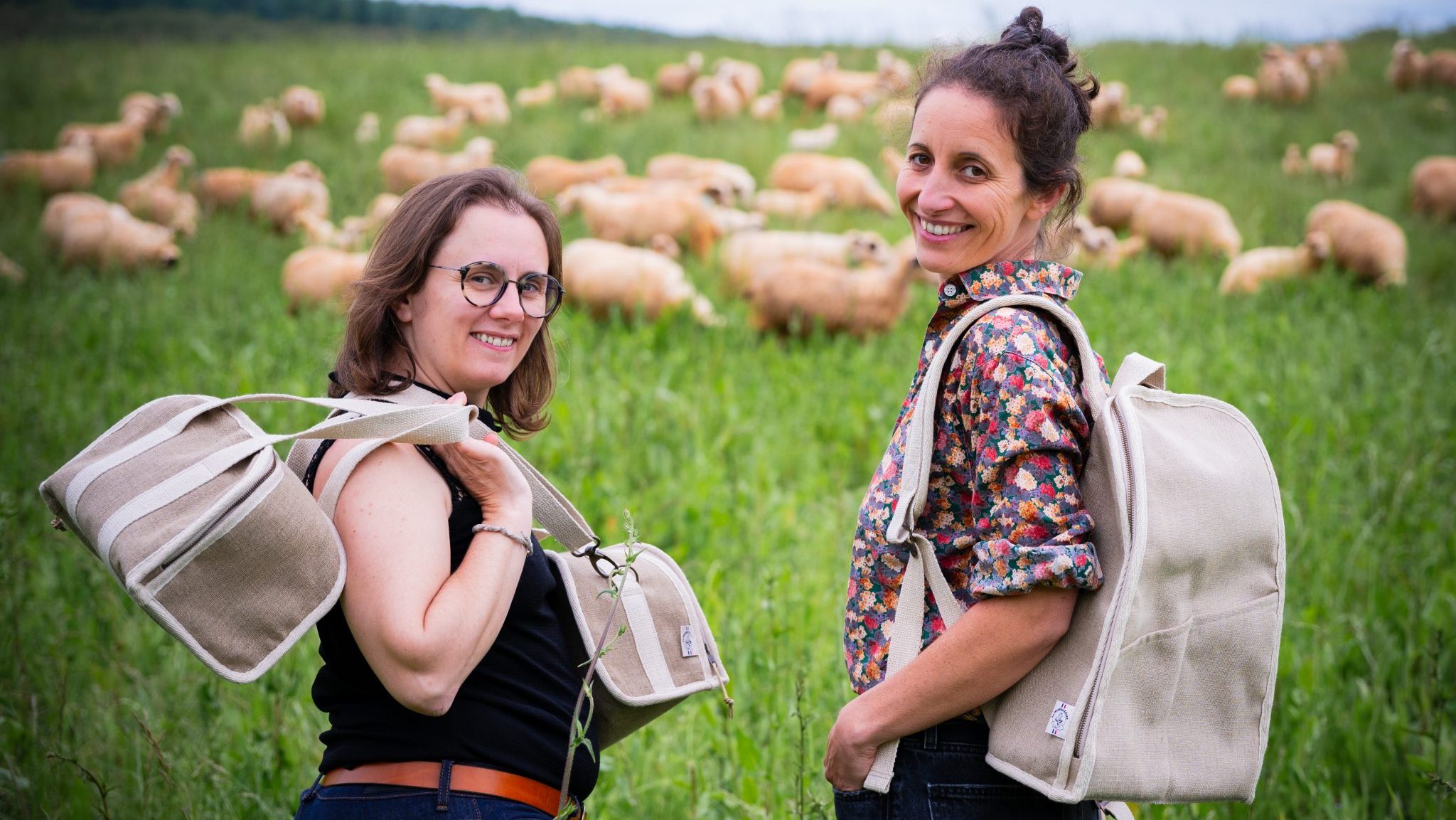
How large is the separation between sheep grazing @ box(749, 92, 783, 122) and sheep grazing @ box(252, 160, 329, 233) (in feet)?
24.0

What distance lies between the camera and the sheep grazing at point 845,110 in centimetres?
1609

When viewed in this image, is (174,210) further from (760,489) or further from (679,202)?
(760,489)

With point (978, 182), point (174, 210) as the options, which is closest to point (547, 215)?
point (978, 182)

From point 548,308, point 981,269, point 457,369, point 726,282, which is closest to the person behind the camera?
point 981,269

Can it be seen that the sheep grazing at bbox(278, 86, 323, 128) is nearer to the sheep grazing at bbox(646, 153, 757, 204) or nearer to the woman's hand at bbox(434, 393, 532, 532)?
the sheep grazing at bbox(646, 153, 757, 204)

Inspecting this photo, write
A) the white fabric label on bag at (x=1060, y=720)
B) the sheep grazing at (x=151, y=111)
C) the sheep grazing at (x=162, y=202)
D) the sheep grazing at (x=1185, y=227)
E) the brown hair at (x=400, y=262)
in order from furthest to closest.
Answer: the sheep grazing at (x=151, y=111) → the sheep grazing at (x=162, y=202) → the sheep grazing at (x=1185, y=227) → the brown hair at (x=400, y=262) → the white fabric label on bag at (x=1060, y=720)

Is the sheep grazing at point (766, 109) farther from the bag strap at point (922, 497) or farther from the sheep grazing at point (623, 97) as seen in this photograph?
the bag strap at point (922, 497)

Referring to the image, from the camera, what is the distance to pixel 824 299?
24.7 feet

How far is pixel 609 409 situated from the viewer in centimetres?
585

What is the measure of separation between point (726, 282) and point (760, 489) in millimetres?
3684

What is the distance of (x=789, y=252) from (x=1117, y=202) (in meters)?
4.78

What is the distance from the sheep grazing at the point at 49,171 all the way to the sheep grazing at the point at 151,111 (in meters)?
2.42

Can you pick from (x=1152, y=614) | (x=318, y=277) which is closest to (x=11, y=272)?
(x=318, y=277)

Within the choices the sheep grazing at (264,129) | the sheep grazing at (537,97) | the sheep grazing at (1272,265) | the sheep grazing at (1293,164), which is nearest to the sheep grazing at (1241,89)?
the sheep grazing at (1293,164)
